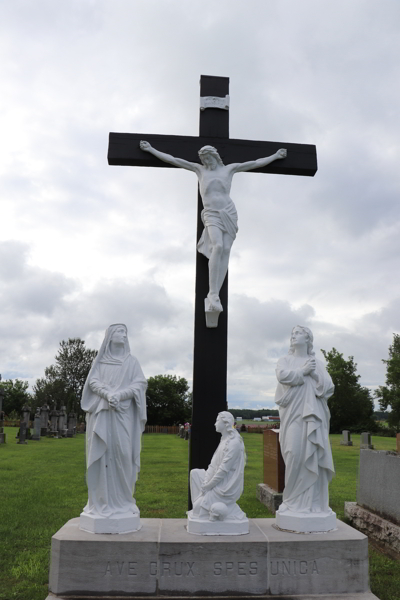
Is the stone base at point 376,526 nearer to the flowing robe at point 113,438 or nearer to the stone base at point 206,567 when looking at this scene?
the stone base at point 206,567

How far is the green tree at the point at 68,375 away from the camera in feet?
196

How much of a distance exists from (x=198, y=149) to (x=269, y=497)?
22.6 feet

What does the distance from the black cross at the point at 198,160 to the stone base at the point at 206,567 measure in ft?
4.24

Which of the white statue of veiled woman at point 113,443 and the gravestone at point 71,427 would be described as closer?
the white statue of veiled woman at point 113,443

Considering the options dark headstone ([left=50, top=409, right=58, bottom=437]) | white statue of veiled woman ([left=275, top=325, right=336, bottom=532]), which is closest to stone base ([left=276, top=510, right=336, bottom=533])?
white statue of veiled woman ([left=275, top=325, right=336, bottom=532])

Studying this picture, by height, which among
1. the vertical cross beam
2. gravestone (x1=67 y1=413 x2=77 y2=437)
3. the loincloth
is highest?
the loincloth

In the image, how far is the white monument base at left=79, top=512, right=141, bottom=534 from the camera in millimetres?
4883

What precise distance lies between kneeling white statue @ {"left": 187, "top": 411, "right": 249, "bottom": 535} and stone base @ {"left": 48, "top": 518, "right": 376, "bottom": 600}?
15 cm

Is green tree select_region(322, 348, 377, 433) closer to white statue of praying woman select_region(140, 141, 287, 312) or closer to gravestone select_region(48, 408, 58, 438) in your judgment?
gravestone select_region(48, 408, 58, 438)

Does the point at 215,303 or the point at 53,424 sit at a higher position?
the point at 215,303

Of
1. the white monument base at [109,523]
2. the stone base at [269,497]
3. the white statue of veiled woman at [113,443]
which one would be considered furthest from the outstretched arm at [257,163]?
the stone base at [269,497]

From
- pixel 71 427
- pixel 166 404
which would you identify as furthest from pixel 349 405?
pixel 71 427

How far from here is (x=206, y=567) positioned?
4.63m

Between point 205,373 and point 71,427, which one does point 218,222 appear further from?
point 71,427
